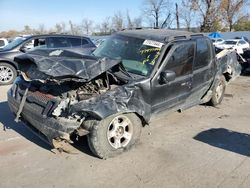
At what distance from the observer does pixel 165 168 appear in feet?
13.5

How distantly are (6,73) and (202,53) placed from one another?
287 inches

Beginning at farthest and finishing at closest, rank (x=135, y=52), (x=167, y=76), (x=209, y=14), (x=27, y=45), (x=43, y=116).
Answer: (x=209, y=14)
(x=27, y=45)
(x=135, y=52)
(x=167, y=76)
(x=43, y=116)

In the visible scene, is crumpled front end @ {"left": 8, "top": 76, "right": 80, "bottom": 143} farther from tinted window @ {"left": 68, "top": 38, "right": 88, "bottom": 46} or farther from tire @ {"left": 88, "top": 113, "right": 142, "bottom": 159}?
tinted window @ {"left": 68, "top": 38, "right": 88, "bottom": 46}

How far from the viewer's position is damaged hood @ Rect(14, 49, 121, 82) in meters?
4.18

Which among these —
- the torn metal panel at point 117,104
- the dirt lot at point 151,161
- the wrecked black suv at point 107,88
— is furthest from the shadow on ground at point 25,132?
the torn metal panel at point 117,104

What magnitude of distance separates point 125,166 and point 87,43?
798cm

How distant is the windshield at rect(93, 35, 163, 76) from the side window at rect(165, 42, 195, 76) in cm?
29

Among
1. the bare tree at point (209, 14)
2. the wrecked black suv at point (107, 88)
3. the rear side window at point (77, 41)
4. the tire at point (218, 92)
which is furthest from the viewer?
the bare tree at point (209, 14)

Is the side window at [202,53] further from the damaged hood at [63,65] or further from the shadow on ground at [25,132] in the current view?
the shadow on ground at [25,132]

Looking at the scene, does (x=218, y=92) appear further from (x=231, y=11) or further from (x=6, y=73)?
(x=231, y=11)

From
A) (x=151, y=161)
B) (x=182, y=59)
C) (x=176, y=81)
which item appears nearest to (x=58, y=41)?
(x=182, y=59)

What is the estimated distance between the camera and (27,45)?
11.1m

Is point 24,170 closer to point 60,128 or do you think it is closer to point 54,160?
point 54,160

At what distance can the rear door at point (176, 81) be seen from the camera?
488 centimetres
